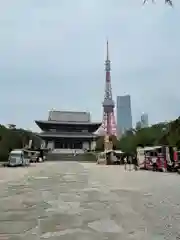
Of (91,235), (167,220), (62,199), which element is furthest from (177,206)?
(91,235)

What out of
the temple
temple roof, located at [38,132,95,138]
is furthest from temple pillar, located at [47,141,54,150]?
temple roof, located at [38,132,95,138]

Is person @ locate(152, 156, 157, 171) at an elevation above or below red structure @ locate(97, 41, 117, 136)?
below

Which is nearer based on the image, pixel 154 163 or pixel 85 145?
pixel 154 163

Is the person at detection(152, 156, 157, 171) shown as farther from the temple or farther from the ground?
the temple

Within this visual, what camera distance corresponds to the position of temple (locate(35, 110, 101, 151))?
281ft

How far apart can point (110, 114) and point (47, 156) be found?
101 feet

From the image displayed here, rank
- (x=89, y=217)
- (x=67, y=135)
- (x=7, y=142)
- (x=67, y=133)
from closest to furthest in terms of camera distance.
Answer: (x=89, y=217) < (x=7, y=142) < (x=67, y=135) < (x=67, y=133)

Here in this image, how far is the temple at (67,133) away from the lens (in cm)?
8562

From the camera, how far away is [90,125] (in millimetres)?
86688

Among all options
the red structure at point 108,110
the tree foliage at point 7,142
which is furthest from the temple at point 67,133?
the tree foliage at point 7,142

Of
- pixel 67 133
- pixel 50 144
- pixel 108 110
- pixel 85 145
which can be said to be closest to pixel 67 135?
pixel 67 133

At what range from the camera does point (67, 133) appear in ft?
283

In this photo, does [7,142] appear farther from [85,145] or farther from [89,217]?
[89,217]

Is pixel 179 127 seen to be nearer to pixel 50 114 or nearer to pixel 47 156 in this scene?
pixel 47 156
